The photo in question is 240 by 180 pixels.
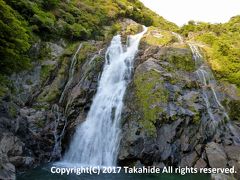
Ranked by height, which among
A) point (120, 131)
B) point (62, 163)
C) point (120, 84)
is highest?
point (120, 84)

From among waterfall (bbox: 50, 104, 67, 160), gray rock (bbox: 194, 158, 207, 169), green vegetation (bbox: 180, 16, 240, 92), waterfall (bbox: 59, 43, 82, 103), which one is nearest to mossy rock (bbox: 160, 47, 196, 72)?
green vegetation (bbox: 180, 16, 240, 92)

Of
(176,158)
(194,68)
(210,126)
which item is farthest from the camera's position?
(194,68)

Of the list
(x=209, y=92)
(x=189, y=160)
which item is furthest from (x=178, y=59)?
(x=189, y=160)

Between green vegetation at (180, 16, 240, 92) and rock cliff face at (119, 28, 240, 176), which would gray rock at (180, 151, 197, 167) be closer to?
rock cliff face at (119, 28, 240, 176)

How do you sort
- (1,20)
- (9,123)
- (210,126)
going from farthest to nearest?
(210,126), (9,123), (1,20)

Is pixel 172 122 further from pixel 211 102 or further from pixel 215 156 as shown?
pixel 211 102

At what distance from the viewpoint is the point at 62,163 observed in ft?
60.8

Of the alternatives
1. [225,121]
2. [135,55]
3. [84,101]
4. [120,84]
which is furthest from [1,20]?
[225,121]

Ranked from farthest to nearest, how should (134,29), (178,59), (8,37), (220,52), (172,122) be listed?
(134,29)
(220,52)
(178,59)
(172,122)
(8,37)

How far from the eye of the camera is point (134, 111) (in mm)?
20406

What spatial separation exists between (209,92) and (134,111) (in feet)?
20.5

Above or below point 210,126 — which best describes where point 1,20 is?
above

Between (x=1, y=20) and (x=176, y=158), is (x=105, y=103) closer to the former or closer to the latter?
(x=176, y=158)

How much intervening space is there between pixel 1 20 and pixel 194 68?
49.9 feet
